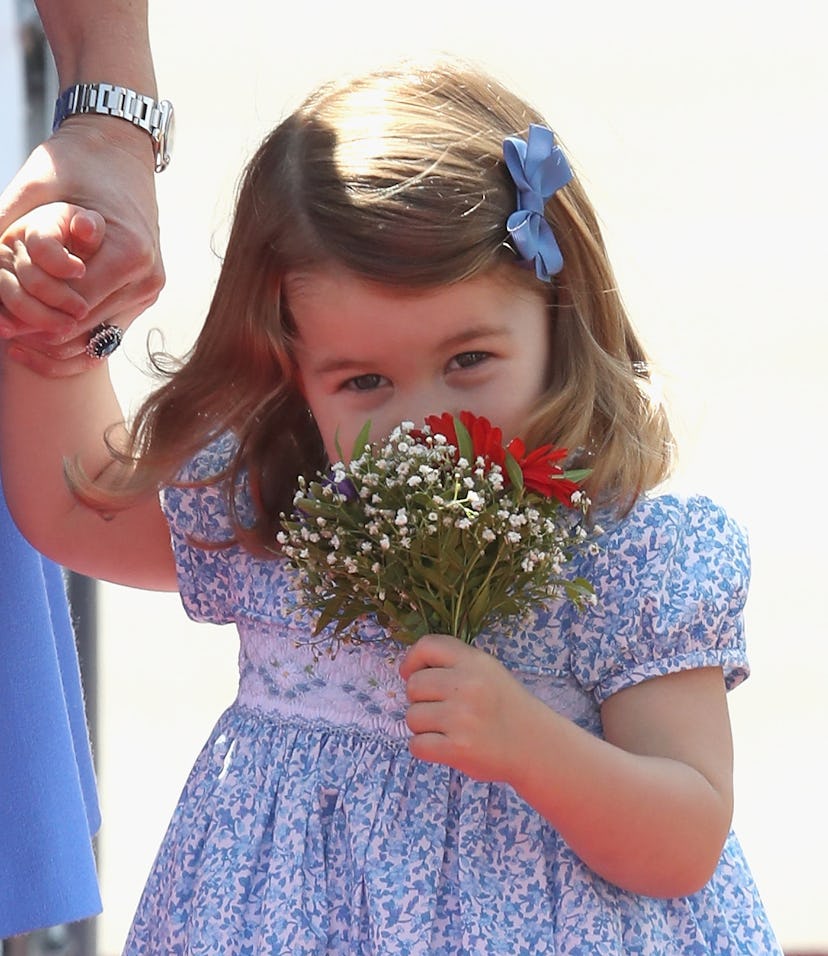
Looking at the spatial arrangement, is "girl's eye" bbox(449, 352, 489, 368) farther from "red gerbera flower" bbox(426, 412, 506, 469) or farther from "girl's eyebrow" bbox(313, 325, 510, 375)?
"red gerbera flower" bbox(426, 412, 506, 469)

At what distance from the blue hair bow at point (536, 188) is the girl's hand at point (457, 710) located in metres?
0.48

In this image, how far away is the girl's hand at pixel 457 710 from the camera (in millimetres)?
1614

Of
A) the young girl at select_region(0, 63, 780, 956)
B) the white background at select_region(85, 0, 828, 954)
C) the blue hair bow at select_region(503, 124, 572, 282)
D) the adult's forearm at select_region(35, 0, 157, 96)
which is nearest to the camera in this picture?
the young girl at select_region(0, 63, 780, 956)

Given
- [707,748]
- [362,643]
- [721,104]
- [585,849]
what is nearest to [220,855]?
[362,643]

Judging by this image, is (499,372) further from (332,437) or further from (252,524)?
(252,524)

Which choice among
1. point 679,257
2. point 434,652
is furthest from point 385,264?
point 679,257

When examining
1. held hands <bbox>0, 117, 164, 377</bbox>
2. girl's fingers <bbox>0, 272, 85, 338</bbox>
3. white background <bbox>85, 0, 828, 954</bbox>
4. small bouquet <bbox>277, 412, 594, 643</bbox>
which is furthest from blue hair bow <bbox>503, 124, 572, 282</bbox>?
white background <bbox>85, 0, 828, 954</bbox>

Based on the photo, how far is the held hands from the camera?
177cm

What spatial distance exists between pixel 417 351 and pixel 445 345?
1.3 inches

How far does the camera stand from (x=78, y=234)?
176 centimetres

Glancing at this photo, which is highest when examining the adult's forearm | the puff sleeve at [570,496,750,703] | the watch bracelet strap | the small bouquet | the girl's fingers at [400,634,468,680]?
the adult's forearm

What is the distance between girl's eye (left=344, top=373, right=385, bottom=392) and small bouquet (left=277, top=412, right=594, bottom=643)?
0.52 feet

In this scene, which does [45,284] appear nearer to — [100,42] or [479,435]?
[100,42]

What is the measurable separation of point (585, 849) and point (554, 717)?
15cm
